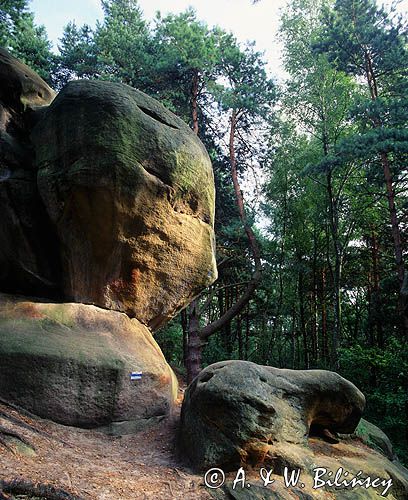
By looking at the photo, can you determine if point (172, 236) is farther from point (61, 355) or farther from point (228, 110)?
point (228, 110)

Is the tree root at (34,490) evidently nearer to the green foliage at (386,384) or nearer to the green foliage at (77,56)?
the green foliage at (386,384)

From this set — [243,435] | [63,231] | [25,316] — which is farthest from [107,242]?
[243,435]

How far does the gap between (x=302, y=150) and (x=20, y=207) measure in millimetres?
13578

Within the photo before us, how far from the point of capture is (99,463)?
4.30 meters

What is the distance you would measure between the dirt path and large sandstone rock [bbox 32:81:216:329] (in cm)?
222

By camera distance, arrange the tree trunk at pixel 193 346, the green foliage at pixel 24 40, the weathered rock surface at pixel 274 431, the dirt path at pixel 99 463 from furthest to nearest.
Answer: the green foliage at pixel 24 40
the tree trunk at pixel 193 346
the weathered rock surface at pixel 274 431
the dirt path at pixel 99 463

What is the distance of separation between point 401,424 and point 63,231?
9.44 meters

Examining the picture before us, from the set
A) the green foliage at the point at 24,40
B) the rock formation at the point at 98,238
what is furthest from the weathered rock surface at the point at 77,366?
the green foliage at the point at 24,40

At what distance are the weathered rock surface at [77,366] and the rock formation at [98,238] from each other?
17 mm

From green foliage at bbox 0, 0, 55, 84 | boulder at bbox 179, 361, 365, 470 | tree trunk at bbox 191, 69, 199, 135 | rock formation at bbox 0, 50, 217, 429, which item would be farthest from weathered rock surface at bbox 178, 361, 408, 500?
green foliage at bbox 0, 0, 55, 84

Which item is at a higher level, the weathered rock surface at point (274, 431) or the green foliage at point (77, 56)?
the green foliage at point (77, 56)

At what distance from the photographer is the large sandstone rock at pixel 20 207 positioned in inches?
263

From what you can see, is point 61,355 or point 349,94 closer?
point 61,355

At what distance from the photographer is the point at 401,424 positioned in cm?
991
